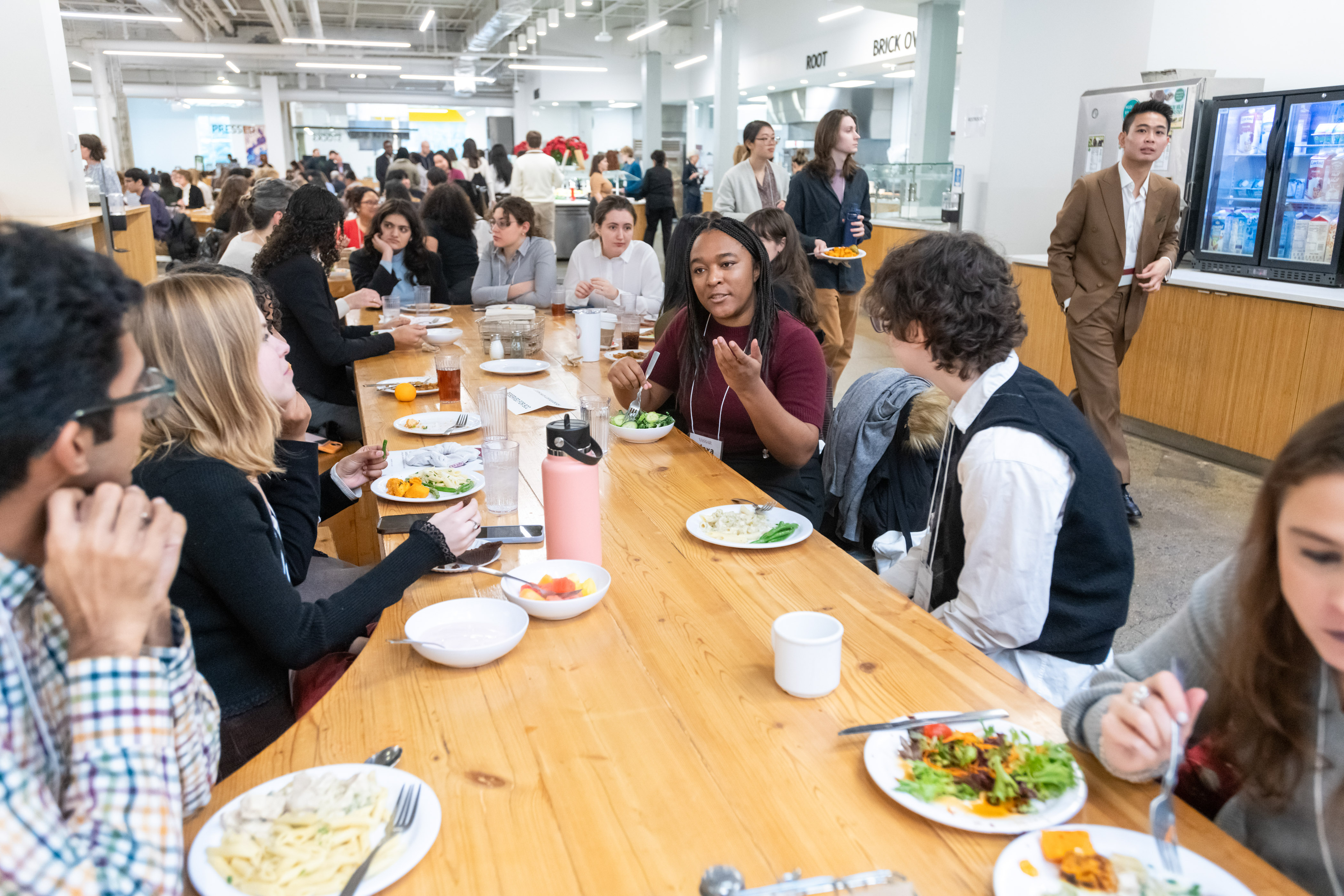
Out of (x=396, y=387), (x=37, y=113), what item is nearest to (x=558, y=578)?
(x=396, y=387)

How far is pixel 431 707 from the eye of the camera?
1.20m

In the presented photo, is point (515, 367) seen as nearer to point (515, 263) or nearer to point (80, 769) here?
point (515, 263)

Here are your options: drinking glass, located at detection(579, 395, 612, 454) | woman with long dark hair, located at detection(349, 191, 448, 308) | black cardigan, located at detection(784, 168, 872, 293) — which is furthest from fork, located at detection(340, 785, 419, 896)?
black cardigan, located at detection(784, 168, 872, 293)

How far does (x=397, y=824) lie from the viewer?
939mm

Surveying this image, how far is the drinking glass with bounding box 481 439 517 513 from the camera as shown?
182 cm

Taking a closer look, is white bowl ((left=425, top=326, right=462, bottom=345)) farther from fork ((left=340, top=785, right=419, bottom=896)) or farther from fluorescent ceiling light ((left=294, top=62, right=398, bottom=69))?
fluorescent ceiling light ((left=294, top=62, right=398, bottom=69))

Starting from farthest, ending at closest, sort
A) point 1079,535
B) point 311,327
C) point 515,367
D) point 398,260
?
point 398,260 < point 311,327 < point 515,367 < point 1079,535

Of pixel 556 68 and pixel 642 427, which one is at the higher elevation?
pixel 556 68

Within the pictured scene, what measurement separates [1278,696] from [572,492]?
1001 mm

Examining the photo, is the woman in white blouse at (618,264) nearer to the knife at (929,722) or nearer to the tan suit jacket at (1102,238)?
the tan suit jacket at (1102,238)

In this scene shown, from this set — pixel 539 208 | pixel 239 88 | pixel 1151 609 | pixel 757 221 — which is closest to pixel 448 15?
pixel 239 88

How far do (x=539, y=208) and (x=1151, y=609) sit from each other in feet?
23.7

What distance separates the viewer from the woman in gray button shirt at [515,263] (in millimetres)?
4676

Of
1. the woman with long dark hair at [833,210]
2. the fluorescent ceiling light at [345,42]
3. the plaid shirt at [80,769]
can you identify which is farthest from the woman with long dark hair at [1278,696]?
the fluorescent ceiling light at [345,42]
